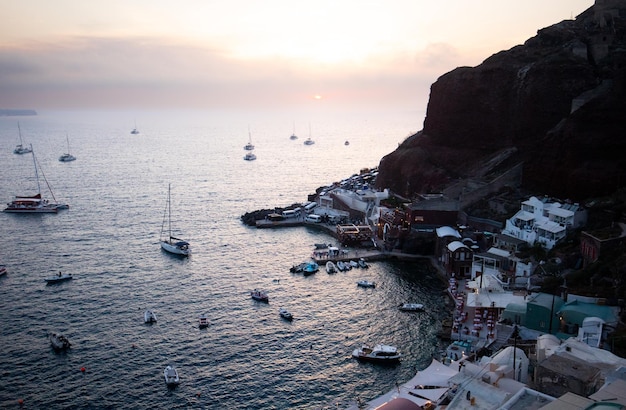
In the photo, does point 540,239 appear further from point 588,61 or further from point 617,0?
point 617,0

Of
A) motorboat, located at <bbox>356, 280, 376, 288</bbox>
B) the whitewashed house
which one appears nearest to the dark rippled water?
motorboat, located at <bbox>356, 280, 376, 288</bbox>

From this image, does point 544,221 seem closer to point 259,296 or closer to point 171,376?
point 259,296

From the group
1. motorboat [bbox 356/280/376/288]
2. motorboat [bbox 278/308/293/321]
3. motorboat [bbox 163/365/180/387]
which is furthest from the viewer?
motorboat [bbox 356/280/376/288]

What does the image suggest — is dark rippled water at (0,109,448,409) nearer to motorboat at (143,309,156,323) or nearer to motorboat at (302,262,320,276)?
motorboat at (143,309,156,323)

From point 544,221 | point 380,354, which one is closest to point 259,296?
point 380,354

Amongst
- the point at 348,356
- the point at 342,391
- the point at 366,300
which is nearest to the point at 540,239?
the point at 366,300

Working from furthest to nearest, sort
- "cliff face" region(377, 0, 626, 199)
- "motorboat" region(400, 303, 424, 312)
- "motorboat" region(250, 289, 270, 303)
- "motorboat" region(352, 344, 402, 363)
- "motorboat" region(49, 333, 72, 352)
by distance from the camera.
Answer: "cliff face" region(377, 0, 626, 199) < "motorboat" region(250, 289, 270, 303) < "motorboat" region(400, 303, 424, 312) < "motorboat" region(49, 333, 72, 352) < "motorboat" region(352, 344, 402, 363)
